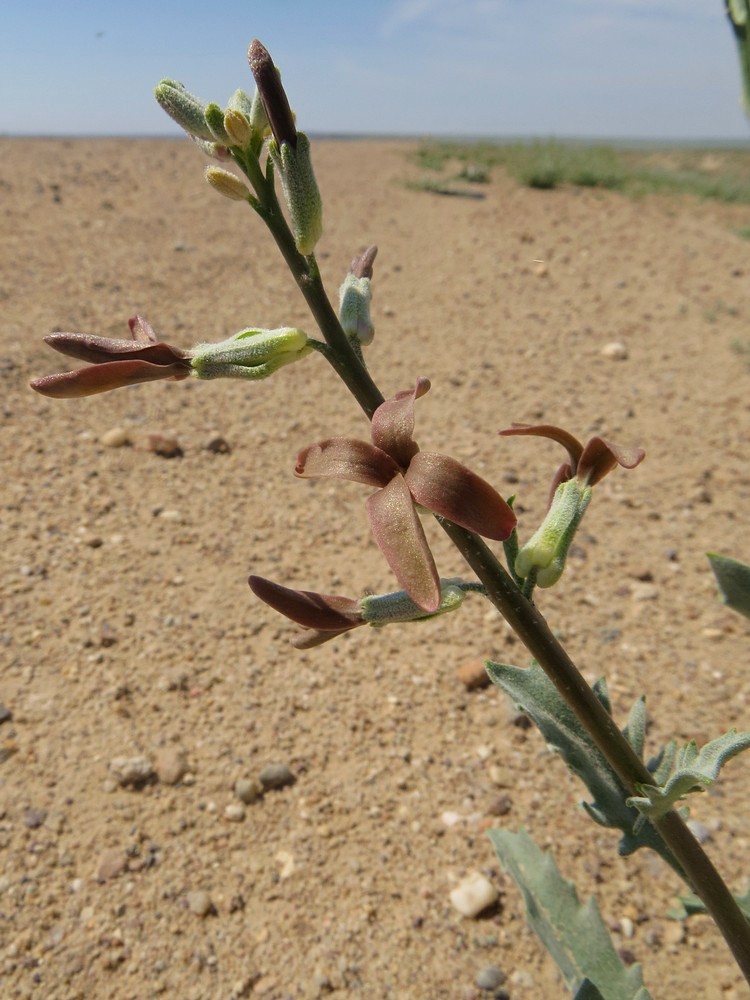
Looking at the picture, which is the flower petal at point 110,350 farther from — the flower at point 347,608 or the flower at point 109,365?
the flower at point 347,608

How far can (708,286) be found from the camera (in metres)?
6.32

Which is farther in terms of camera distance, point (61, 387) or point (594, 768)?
point (594, 768)

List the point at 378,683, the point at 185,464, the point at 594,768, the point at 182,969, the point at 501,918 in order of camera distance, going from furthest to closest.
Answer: the point at 185,464, the point at 378,683, the point at 501,918, the point at 182,969, the point at 594,768

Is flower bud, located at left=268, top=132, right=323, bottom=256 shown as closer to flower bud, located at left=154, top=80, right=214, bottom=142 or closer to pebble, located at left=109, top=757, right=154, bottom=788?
flower bud, located at left=154, top=80, right=214, bottom=142

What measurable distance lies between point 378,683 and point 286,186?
1.93 metres

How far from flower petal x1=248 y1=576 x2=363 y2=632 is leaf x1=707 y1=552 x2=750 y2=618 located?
1.86 ft

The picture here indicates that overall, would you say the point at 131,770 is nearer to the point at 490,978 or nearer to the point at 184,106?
the point at 490,978

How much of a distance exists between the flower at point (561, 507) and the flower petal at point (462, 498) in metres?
0.20

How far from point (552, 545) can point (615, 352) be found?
4274mm

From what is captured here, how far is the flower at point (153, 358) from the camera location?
958 mm

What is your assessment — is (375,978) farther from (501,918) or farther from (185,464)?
(185,464)

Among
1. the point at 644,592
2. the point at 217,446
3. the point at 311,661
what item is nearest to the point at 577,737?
the point at 311,661

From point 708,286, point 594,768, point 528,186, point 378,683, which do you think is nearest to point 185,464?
point 378,683

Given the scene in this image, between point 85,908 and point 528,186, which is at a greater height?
point 528,186
